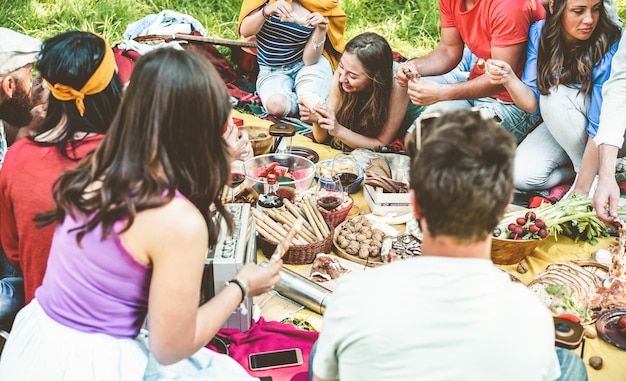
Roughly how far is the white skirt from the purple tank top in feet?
0.10

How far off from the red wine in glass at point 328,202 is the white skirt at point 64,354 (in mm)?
1552

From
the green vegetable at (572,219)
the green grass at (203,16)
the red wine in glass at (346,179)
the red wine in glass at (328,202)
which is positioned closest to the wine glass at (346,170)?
the red wine in glass at (346,179)

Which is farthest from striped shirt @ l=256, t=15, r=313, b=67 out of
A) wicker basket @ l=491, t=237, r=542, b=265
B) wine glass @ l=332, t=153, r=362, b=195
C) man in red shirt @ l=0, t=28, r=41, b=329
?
wicker basket @ l=491, t=237, r=542, b=265

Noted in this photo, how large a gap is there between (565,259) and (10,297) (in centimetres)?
275

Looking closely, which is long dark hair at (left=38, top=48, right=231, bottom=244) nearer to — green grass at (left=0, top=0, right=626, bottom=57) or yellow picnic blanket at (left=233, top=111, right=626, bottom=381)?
yellow picnic blanket at (left=233, top=111, right=626, bottom=381)

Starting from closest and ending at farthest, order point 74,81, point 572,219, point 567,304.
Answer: point 74,81, point 567,304, point 572,219

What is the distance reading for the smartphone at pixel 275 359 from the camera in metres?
2.48

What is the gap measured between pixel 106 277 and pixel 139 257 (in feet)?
0.41

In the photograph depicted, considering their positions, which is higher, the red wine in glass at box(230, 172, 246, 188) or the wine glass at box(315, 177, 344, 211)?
the wine glass at box(315, 177, 344, 211)

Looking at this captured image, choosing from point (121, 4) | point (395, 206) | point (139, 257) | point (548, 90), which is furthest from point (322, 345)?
point (121, 4)

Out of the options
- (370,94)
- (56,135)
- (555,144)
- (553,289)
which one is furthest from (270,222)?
(555,144)

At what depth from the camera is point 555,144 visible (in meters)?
4.06

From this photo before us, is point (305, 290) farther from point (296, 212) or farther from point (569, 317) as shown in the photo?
point (569, 317)

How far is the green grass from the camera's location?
6.75 m
